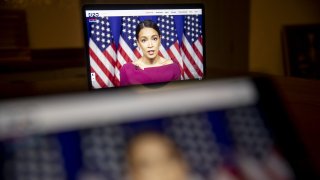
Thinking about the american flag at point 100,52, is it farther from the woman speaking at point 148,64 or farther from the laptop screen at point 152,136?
the laptop screen at point 152,136

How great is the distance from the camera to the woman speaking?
3.50ft

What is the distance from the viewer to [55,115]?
36cm

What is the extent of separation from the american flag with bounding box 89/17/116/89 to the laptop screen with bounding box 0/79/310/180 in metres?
0.60

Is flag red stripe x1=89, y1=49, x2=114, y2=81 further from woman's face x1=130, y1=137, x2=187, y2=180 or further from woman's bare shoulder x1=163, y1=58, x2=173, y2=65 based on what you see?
woman's face x1=130, y1=137, x2=187, y2=180

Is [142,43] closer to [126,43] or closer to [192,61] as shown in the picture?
[126,43]

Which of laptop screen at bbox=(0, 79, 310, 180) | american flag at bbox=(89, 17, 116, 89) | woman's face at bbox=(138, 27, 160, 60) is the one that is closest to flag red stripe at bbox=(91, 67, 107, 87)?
american flag at bbox=(89, 17, 116, 89)

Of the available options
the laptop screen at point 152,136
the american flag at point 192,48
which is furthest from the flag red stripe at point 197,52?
the laptop screen at point 152,136

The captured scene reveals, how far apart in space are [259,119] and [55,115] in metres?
0.28

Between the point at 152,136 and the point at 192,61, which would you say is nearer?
the point at 152,136

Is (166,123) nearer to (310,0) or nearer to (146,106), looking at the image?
(146,106)

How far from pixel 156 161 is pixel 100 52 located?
0.64m

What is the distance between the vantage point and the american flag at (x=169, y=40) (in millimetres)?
1099

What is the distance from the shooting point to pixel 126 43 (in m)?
1.07

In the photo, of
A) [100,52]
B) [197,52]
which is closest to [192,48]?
[197,52]
